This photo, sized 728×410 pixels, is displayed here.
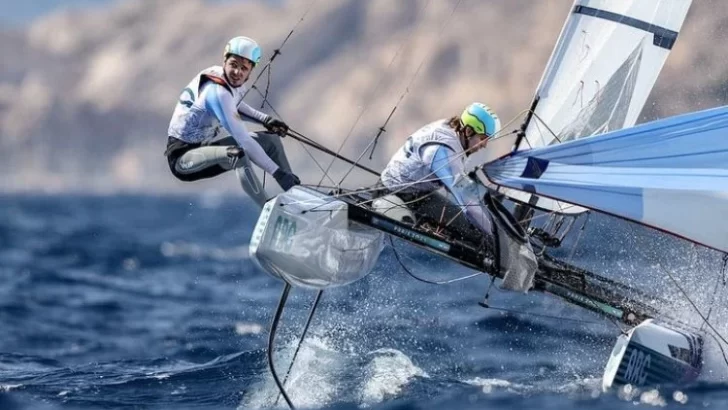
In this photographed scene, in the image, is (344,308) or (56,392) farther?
(344,308)

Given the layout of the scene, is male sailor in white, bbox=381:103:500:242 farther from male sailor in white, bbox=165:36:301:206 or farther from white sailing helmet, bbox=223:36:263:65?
white sailing helmet, bbox=223:36:263:65

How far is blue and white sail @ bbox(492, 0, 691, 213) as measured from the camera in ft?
23.9

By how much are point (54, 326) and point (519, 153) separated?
5.00m

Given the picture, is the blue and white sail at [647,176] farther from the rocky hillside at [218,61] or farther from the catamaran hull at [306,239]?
the rocky hillside at [218,61]

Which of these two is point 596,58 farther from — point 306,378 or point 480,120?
point 306,378

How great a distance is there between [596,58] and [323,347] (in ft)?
7.62

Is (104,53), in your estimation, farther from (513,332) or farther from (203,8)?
(513,332)

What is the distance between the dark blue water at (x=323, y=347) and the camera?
5922 mm

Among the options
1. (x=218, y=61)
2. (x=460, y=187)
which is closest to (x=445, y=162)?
(x=460, y=187)

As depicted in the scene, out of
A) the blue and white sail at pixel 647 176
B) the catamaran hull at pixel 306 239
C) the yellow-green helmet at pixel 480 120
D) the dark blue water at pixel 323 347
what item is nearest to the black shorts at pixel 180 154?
the catamaran hull at pixel 306 239

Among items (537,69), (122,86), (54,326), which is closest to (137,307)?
(54,326)

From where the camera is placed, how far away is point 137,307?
10812 mm

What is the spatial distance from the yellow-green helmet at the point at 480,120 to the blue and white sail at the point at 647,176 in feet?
1.59

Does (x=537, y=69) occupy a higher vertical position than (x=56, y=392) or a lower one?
higher
